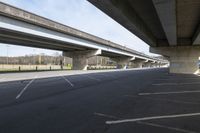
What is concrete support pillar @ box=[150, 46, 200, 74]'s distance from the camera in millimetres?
35838

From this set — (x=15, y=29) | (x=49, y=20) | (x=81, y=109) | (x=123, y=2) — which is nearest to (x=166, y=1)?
(x=123, y=2)

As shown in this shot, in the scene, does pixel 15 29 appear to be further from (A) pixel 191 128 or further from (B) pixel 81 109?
(A) pixel 191 128

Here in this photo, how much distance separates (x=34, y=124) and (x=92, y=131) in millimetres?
1741

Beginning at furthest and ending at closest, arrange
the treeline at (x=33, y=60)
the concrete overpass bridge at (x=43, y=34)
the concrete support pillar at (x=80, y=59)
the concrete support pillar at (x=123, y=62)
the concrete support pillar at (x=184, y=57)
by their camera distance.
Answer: the treeline at (x=33, y=60)
the concrete support pillar at (x=123, y=62)
the concrete support pillar at (x=80, y=59)
the concrete support pillar at (x=184, y=57)
the concrete overpass bridge at (x=43, y=34)

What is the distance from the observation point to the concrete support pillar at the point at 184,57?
3584 cm

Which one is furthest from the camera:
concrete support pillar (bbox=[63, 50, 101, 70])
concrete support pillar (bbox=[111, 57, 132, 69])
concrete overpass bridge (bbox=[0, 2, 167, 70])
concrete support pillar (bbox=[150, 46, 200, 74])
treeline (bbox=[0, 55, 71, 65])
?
treeline (bbox=[0, 55, 71, 65])

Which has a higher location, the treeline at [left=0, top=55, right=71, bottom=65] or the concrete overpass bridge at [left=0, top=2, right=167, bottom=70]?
the concrete overpass bridge at [left=0, top=2, right=167, bottom=70]

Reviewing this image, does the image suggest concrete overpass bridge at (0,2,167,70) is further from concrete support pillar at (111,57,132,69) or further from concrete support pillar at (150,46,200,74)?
concrete support pillar at (111,57,132,69)

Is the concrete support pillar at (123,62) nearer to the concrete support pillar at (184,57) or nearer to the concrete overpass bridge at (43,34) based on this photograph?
the concrete overpass bridge at (43,34)

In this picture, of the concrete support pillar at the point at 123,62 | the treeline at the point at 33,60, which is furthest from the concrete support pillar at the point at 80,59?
the treeline at the point at 33,60

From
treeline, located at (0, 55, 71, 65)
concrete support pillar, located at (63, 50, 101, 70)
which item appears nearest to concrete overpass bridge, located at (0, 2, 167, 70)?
concrete support pillar, located at (63, 50, 101, 70)

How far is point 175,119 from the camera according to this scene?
6.45 m

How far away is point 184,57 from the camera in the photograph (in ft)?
121

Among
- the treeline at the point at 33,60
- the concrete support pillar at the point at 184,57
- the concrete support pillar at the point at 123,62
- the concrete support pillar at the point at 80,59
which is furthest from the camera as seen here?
the treeline at the point at 33,60
